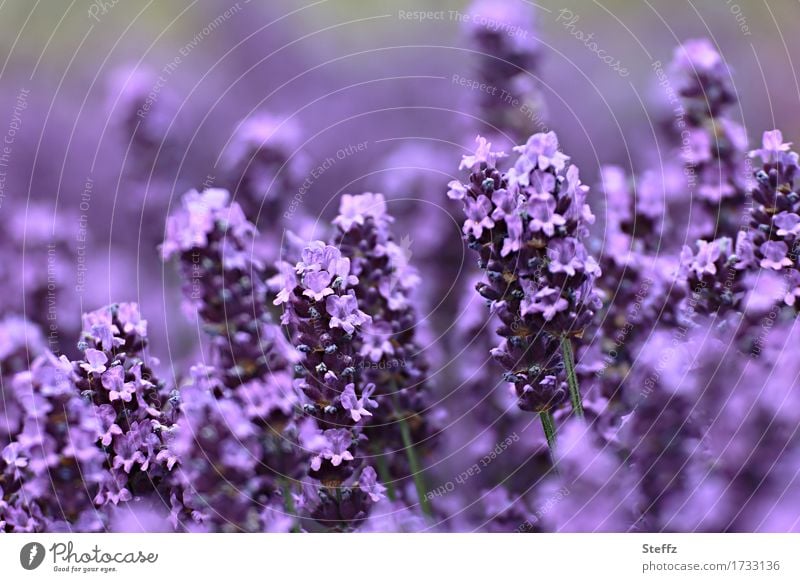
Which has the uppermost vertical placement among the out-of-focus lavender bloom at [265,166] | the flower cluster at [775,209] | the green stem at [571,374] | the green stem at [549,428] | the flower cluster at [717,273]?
the out-of-focus lavender bloom at [265,166]

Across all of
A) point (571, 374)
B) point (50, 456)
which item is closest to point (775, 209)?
point (571, 374)

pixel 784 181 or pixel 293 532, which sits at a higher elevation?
pixel 784 181

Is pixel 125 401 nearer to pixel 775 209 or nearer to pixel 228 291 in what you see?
pixel 228 291

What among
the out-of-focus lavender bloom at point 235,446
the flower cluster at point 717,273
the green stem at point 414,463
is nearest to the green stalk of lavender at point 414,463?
the green stem at point 414,463

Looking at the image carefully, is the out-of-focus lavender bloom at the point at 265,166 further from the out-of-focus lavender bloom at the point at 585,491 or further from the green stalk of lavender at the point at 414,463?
the out-of-focus lavender bloom at the point at 585,491

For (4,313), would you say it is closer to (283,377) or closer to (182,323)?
(182,323)
